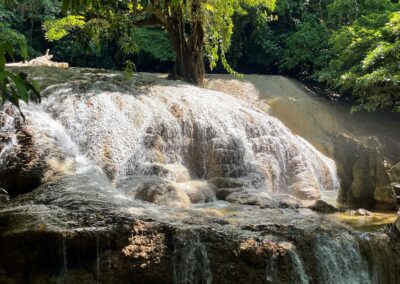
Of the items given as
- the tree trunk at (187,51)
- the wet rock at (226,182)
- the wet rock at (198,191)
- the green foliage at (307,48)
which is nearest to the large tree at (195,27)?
the tree trunk at (187,51)

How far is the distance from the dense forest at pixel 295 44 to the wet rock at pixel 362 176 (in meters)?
4.80

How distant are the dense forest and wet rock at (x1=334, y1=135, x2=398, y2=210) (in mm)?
4799

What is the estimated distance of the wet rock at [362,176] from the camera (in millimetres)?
8688

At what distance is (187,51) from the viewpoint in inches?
600

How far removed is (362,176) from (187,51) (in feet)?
26.2

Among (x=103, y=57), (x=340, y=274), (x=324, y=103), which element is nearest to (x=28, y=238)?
(x=340, y=274)

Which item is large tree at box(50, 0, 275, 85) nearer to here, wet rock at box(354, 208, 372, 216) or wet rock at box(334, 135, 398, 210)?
wet rock at box(334, 135, 398, 210)

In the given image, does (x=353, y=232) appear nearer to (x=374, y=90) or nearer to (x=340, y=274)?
(x=340, y=274)

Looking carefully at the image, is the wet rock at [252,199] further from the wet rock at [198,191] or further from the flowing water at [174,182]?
the wet rock at [198,191]

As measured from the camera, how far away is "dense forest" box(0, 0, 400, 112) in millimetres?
14102

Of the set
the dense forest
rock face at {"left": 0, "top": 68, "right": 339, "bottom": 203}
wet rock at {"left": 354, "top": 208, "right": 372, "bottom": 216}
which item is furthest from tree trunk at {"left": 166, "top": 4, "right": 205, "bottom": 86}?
Result: wet rock at {"left": 354, "top": 208, "right": 372, "bottom": 216}

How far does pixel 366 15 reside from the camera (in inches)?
688

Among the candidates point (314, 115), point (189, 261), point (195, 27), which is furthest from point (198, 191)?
point (314, 115)

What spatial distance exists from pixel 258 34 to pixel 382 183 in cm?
1412
